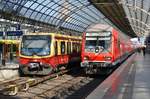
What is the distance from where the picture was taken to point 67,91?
1834 cm

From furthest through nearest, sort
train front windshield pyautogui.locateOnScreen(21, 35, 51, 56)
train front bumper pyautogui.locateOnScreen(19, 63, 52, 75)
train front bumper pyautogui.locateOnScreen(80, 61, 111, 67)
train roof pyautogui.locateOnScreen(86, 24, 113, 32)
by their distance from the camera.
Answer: train roof pyautogui.locateOnScreen(86, 24, 113, 32), train front windshield pyautogui.locateOnScreen(21, 35, 51, 56), train front bumper pyautogui.locateOnScreen(19, 63, 52, 75), train front bumper pyautogui.locateOnScreen(80, 61, 111, 67)

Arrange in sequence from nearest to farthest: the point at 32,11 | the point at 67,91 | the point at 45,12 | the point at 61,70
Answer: the point at 67,91, the point at 61,70, the point at 32,11, the point at 45,12

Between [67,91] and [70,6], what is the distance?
37880 millimetres

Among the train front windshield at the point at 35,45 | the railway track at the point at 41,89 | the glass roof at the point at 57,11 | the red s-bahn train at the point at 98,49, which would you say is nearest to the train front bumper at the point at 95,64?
the red s-bahn train at the point at 98,49

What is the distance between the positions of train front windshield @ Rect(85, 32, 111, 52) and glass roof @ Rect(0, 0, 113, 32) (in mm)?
15420

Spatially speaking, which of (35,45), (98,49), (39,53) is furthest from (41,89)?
(98,49)

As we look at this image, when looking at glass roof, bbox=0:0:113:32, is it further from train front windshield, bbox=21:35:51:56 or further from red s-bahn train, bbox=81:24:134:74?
red s-bahn train, bbox=81:24:134:74

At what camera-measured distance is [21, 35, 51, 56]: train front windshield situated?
24.2 m

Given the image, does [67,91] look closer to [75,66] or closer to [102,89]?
[102,89]

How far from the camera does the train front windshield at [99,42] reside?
24062 mm

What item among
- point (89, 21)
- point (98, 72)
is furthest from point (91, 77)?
point (89, 21)

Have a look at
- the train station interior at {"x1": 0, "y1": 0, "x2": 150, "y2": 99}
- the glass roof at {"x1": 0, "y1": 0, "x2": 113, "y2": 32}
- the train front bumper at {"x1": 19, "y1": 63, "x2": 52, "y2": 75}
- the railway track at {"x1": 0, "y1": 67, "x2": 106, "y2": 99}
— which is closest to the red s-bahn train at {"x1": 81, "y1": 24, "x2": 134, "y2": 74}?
the train station interior at {"x1": 0, "y1": 0, "x2": 150, "y2": 99}

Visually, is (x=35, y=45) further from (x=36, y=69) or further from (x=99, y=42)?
(x=99, y=42)

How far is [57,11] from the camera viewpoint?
53.5 meters
